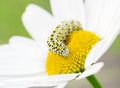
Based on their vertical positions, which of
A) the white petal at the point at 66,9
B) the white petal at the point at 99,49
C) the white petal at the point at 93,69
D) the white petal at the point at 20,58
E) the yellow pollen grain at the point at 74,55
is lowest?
the white petal at the point at 93,69

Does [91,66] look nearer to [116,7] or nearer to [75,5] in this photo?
[116,7]

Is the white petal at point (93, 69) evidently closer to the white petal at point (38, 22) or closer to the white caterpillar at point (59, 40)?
the white caterpillar at point (59, 40)

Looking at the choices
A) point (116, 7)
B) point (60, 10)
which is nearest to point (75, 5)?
point (60, 10)

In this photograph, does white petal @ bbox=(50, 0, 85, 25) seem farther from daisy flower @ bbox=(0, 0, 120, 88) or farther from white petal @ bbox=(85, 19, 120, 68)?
white petal @ bbox=(85, 19, 120, 68)

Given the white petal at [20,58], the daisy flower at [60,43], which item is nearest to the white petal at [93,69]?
the daisy flower at [60,43]

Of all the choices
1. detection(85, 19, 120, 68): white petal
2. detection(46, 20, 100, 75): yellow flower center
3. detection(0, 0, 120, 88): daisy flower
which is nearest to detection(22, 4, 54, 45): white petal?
detection(0, 0, 120, 88): daisy flower
